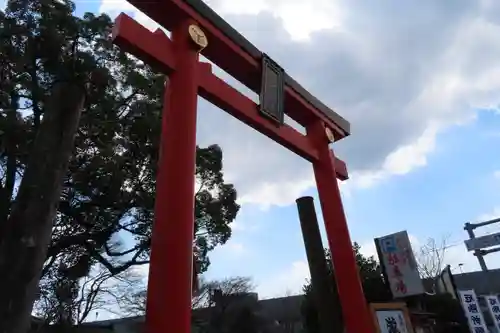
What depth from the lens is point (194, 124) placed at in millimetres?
3461

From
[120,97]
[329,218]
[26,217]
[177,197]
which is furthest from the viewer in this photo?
[120,97]

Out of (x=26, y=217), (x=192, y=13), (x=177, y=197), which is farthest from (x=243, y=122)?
(x=26, y=217)

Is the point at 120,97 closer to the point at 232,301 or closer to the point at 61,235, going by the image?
the point at 61,235

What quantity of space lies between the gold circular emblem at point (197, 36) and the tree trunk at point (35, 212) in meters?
1.24

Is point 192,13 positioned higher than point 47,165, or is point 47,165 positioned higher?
point 192,13

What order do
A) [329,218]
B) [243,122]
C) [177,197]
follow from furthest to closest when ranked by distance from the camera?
1. [329,218]
2. [243,122]
3. [177,197]

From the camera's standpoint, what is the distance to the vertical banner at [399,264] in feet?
24.6

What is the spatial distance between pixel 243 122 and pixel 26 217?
2428 millimetres

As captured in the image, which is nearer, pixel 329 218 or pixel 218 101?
pixel 218 101

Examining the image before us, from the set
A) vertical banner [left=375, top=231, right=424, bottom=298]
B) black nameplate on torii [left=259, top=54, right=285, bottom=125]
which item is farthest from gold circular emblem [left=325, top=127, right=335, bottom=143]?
vertical banner [left=375, top=231, right=424, bottom=298]

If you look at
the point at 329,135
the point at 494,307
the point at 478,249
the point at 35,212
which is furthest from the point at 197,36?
the point at 478,249

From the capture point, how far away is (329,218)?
17.7 ft

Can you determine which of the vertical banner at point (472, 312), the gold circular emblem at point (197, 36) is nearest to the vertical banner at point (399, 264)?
the vertical banner at point (472, 312)

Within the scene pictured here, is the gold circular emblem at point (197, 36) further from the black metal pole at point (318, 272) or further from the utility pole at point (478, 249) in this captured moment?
the utility pole at point (478, 249)
